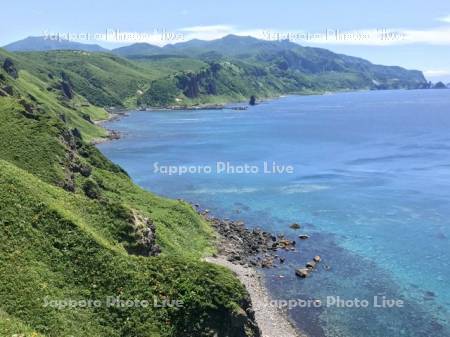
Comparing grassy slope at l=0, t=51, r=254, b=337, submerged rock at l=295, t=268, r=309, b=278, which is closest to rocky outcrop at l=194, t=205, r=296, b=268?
submerged rock at l=295, t=268, r=309, b=278

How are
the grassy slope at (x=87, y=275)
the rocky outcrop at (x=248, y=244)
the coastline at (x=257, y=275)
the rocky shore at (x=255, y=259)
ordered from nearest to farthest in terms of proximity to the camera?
the grassy slope at (x=87, y=275) < the coastline at (x=257, y=275) < the rocky shore at (x=255, y=259) < the rocky outcrop at (x=248, y=244)

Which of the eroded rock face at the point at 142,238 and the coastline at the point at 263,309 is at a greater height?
the eroded rock face at the point at 142,238

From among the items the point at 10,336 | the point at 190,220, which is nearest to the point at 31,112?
the point at 190,220

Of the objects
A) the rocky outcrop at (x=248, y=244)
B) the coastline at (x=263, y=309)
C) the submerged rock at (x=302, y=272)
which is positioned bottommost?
the coastline at (x=263, y=309)

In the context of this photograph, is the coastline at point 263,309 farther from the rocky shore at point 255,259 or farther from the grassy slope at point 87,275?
the grassy slope at point 87,275

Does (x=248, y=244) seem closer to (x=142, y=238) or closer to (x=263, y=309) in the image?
(x=263, y=309)

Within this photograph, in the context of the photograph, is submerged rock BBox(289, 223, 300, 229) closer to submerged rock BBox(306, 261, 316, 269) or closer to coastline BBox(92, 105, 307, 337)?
coastline BBox(92, 105, 307, 337)

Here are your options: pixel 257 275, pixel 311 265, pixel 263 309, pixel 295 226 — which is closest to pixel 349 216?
pixel 295 226

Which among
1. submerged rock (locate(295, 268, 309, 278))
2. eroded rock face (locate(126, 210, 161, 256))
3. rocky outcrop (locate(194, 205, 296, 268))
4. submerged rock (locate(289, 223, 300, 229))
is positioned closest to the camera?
eroded rock face (locate(126, 210, 161, 256))

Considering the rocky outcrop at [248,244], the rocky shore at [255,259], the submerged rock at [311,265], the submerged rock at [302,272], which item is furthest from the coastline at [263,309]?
the submerged rock at [311,265]

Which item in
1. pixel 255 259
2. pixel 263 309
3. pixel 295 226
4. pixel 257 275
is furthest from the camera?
pixel 295 226

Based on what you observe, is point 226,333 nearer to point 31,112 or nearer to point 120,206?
point 120,206
